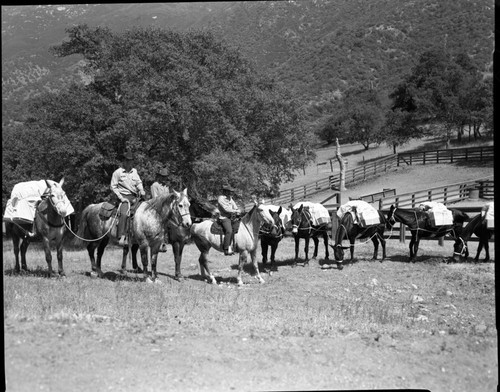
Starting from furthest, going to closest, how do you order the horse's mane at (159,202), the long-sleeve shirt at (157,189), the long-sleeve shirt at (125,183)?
the long-sleeve shirt at (157,189) < the long-sleeve shirt at (125,183) < the horse's mane at (159,202)

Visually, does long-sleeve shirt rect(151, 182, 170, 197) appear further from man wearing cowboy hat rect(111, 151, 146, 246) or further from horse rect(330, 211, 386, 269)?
horse rect(330, 211, 386, 269)

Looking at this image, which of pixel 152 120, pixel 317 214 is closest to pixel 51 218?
pixel 317 214

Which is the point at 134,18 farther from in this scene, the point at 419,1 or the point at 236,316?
the point at 419,1

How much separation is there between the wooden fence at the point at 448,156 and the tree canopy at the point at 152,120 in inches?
600

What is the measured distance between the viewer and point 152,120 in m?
18.7

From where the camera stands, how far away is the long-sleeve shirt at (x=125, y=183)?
12271 millimetres

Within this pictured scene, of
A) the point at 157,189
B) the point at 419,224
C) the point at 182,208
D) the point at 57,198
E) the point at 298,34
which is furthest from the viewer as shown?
the point at 298,34

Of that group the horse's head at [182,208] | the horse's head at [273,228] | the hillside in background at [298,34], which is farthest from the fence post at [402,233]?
the hillside in background at [298,34]

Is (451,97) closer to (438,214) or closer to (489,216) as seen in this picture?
(438,214)

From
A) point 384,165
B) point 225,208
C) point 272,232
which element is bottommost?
point 272,232

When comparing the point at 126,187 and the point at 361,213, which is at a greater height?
the point at 126,187

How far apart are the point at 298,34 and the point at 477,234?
26.4 metres

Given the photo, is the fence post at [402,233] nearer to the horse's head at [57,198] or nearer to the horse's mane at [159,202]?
the horse's mane at [159,202]

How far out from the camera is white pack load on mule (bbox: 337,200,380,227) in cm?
1505
